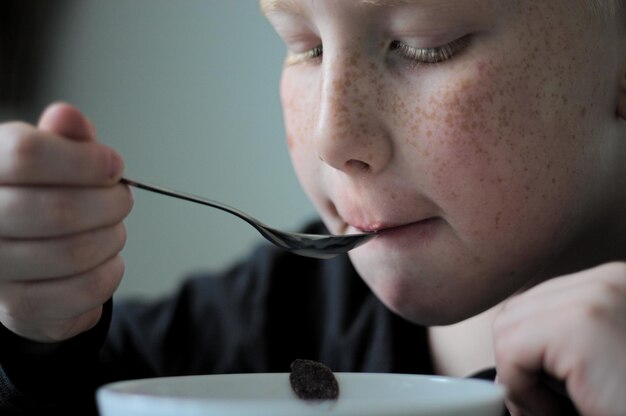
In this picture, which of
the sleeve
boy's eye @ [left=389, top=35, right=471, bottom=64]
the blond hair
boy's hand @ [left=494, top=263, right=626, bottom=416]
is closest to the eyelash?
boy's eye @ [left=389, top=35, right=471, bottom=64]

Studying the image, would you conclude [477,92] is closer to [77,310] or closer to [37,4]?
[77,310]

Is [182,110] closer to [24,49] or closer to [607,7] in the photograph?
[24,49]

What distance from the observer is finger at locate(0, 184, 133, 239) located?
544 mm

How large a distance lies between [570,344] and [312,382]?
0.49ft

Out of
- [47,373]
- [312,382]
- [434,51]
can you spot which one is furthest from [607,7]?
[47,373]

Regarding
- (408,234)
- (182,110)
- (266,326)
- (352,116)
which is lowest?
(266,326)

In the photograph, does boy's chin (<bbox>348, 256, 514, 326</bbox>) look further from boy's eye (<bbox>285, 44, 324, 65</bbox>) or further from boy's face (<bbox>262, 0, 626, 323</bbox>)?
boy's eye (<bbox>285, 44, 324, 65</bbox>)

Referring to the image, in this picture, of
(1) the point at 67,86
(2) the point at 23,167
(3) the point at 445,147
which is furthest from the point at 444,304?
(1) the point at 67,86

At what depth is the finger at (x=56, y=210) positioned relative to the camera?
1.78 ft

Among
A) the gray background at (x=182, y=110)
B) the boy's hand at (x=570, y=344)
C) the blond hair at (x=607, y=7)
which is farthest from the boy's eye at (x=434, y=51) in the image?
the gray background at (x=182, y=110)

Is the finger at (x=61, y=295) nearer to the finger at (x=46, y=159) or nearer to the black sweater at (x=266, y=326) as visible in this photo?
the finger at (x=46, y=159)

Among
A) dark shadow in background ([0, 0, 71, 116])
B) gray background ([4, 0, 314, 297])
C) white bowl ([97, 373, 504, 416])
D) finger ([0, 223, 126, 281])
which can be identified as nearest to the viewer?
white bowl ([97, 373, 504, 416])

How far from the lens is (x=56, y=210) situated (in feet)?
1.78

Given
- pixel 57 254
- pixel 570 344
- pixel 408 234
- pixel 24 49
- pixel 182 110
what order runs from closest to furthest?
1. pixel 570 344
2. pixel 57 254
3. pixel 408 234
4. pixel 182 110
5. pixel 24 49
